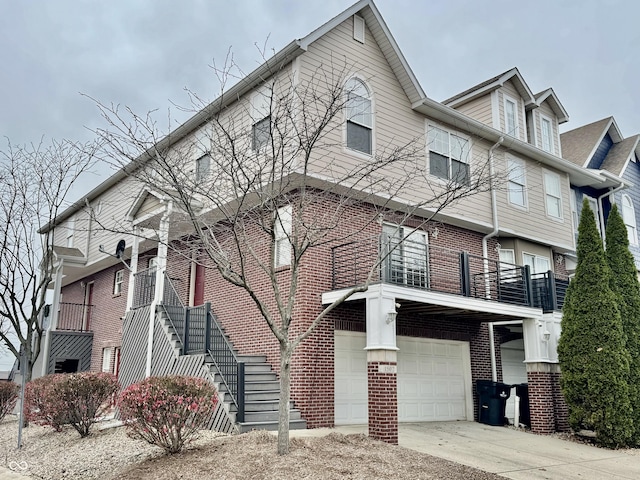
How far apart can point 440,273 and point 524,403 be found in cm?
389

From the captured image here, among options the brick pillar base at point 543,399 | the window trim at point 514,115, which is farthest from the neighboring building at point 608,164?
the brick pillar base at point 543,399

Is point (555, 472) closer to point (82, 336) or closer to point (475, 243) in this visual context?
point (475, 243)

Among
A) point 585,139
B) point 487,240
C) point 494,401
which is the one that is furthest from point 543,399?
point 585,139

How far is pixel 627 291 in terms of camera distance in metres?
13.4

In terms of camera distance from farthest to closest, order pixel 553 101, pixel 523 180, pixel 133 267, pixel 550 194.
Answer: pixel 553 101 < pixel 550 194 < pixel 523 180 < pixel 133 267

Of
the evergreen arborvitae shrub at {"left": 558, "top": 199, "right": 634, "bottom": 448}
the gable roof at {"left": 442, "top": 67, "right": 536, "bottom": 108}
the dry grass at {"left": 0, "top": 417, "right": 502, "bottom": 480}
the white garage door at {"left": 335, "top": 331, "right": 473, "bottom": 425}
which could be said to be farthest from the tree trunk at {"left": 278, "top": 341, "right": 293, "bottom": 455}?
the gable roof at {"left": 442, "top": 67, "right": 536, "bottom": 108}

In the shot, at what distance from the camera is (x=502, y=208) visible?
16.8 m

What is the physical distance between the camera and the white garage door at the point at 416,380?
41.9 ft

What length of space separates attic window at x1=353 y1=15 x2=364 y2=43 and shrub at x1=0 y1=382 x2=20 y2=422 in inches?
475

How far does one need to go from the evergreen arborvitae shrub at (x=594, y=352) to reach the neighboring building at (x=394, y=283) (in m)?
0.88

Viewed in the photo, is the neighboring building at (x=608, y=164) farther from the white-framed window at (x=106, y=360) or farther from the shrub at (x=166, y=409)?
the white-framed window at (x=106, y=360)

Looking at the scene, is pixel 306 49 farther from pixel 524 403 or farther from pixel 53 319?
pixel 53 319

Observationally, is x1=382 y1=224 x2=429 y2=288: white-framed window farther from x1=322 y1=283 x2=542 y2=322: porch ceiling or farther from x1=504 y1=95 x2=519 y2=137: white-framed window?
x1=504 y1=95 x2=519 y2=137: white-framed window

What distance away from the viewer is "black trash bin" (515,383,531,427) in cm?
1438
